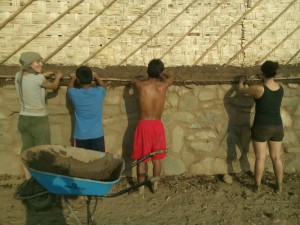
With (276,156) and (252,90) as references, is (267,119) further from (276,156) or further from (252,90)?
(276,156)

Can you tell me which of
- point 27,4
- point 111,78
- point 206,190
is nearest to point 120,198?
point 206,190

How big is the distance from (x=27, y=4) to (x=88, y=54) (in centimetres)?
100

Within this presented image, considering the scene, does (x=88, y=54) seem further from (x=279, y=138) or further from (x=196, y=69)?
(x=279, y=138)

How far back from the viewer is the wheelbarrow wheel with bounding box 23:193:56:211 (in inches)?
169

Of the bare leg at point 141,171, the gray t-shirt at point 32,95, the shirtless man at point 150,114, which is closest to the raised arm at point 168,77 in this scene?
the shirtless man at point 150,114

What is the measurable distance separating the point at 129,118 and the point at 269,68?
1.96m

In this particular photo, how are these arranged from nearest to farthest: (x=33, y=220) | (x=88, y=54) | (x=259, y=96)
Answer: (x=33, y=220)
(x=259, y=96)
(x=88, y=54)

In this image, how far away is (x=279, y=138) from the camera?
185 inches

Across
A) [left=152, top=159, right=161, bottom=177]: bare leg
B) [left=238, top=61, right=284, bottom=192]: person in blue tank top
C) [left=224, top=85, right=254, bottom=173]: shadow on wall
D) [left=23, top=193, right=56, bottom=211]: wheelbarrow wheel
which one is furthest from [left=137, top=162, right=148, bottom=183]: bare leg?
[left=238, top=61, right=284, bottom=192]: person in blue tank top

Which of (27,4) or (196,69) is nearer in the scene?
(27,4)

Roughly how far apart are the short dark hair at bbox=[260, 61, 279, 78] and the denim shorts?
679 mm

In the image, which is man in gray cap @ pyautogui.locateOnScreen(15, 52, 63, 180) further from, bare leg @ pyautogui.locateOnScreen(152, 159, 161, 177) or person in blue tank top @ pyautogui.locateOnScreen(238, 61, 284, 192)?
person in blue tank top @ pyautogui.locateOnScreen(238, 61, 284, 192)

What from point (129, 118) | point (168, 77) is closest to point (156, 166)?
point (129, 118)

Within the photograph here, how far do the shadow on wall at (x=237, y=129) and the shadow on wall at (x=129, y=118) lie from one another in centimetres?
129
